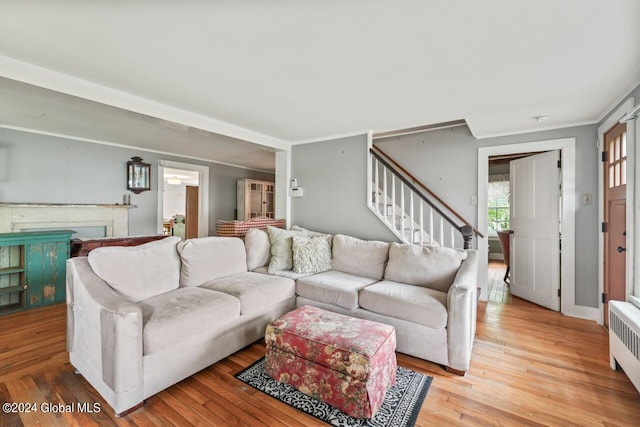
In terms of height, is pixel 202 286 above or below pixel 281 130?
below

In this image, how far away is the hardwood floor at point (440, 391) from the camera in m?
1.61

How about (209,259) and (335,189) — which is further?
→ (335,189)

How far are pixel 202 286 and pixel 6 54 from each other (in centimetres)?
215

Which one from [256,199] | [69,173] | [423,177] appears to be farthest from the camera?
[256,199]

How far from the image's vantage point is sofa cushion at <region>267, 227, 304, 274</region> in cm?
313

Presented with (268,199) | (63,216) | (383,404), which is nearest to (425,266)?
(383,404)

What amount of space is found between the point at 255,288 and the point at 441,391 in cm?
157

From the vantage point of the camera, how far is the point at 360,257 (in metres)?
3.13

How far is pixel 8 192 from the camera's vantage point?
3.61 meters

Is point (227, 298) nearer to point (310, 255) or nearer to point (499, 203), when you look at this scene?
point (310, 255)

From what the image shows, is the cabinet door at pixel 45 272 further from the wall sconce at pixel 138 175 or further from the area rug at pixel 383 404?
the area rug at pixel 383 404

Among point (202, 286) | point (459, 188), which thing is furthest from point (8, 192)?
point (459, 188)

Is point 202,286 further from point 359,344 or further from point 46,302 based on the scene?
point 46,302

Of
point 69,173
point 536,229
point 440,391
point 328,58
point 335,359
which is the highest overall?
point 328,58
